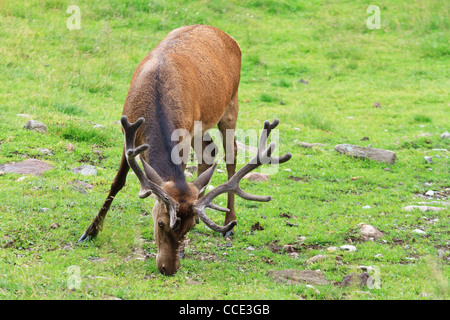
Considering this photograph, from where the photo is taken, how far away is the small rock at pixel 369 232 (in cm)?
667

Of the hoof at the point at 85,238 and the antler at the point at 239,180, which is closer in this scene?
the antler at the point at 239,180

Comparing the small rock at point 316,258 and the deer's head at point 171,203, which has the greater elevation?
the deer's head at point 171,203

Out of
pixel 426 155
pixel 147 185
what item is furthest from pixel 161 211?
pixel 426 155

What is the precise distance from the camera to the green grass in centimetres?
535

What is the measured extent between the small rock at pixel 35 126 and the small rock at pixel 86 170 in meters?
1.12

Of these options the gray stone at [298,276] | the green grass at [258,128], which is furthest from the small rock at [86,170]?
the gray stone at [298,276]

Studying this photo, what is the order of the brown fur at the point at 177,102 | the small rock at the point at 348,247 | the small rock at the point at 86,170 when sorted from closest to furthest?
the brown fur at the point at 177,102 → the small rock at the point at 348,247 → the small rock at the point at 86,170

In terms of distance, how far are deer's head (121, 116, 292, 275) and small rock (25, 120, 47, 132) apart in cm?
383

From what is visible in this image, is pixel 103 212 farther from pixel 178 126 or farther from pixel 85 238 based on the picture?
pixel 178 126

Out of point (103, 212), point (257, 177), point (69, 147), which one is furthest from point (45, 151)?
point (257, 177)

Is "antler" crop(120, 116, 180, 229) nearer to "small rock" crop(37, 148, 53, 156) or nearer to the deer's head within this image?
the deer's head

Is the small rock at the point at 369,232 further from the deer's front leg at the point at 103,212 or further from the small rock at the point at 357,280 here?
the deer's front leg at the point at 103,212

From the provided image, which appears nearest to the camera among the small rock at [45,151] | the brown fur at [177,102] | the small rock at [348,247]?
the brown fur at [177,102]
